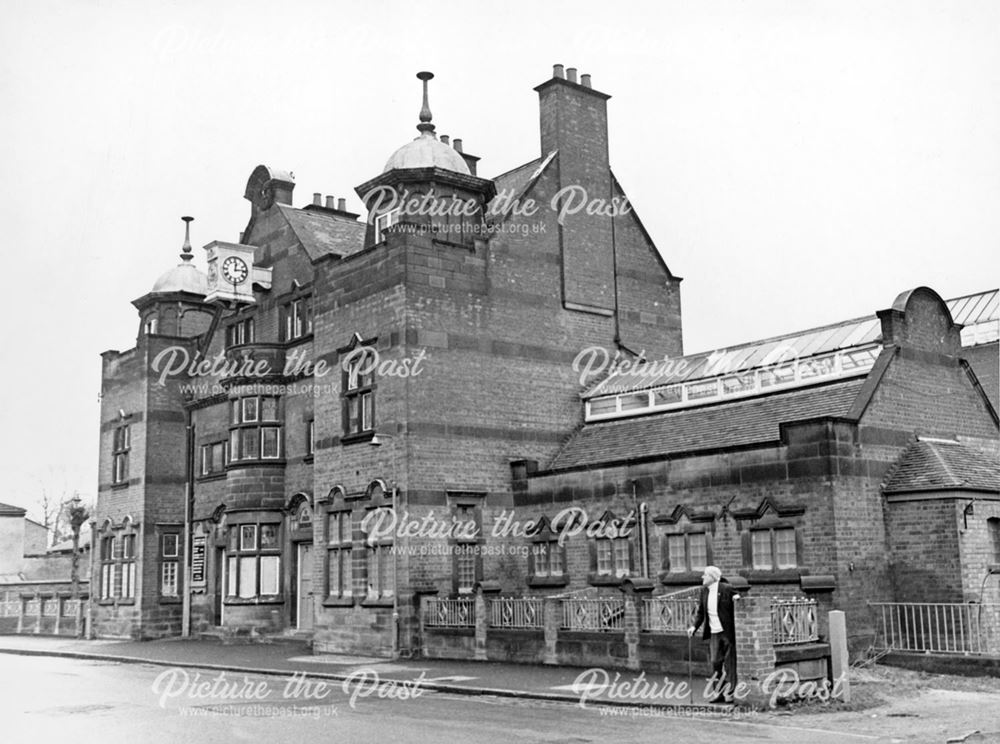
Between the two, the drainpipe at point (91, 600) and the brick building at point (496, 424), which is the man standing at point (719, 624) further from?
the drainpipe at point (91, 600)

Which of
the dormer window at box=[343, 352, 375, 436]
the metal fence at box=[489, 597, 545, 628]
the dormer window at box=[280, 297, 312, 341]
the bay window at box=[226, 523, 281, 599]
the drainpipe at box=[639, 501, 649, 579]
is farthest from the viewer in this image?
the dormer window at box=[280, 297, 312, 341]

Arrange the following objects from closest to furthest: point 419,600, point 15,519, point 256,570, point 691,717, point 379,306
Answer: point 691,717 < point 419,600 < point 379,306 < point 256,570 < point 15,519

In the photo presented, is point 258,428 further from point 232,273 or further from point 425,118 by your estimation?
point 425,118

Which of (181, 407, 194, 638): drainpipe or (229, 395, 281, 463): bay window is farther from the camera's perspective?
(181, 407, 194, 638): drainpipe

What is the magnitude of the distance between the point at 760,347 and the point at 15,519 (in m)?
47.9

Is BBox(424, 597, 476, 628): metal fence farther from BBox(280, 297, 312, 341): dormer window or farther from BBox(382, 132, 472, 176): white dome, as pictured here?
BBox(382, 132, 472, 176): white dome

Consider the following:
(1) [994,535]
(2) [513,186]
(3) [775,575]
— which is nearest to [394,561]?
(3) [775,575]

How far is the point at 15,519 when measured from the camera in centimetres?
6159

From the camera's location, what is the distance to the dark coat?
53.4 feet

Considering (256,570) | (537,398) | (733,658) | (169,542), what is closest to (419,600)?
(537,398)

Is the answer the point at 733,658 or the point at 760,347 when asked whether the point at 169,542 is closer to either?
the point at 760,347

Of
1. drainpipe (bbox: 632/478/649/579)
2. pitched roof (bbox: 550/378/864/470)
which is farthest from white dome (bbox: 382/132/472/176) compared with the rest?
drainpipe (bbox: 632/478/649/579)

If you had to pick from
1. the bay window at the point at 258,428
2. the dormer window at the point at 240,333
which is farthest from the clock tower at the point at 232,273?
the bay window at the point at 258,428

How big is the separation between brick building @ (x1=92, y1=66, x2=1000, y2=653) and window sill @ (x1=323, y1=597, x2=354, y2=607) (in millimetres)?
57
